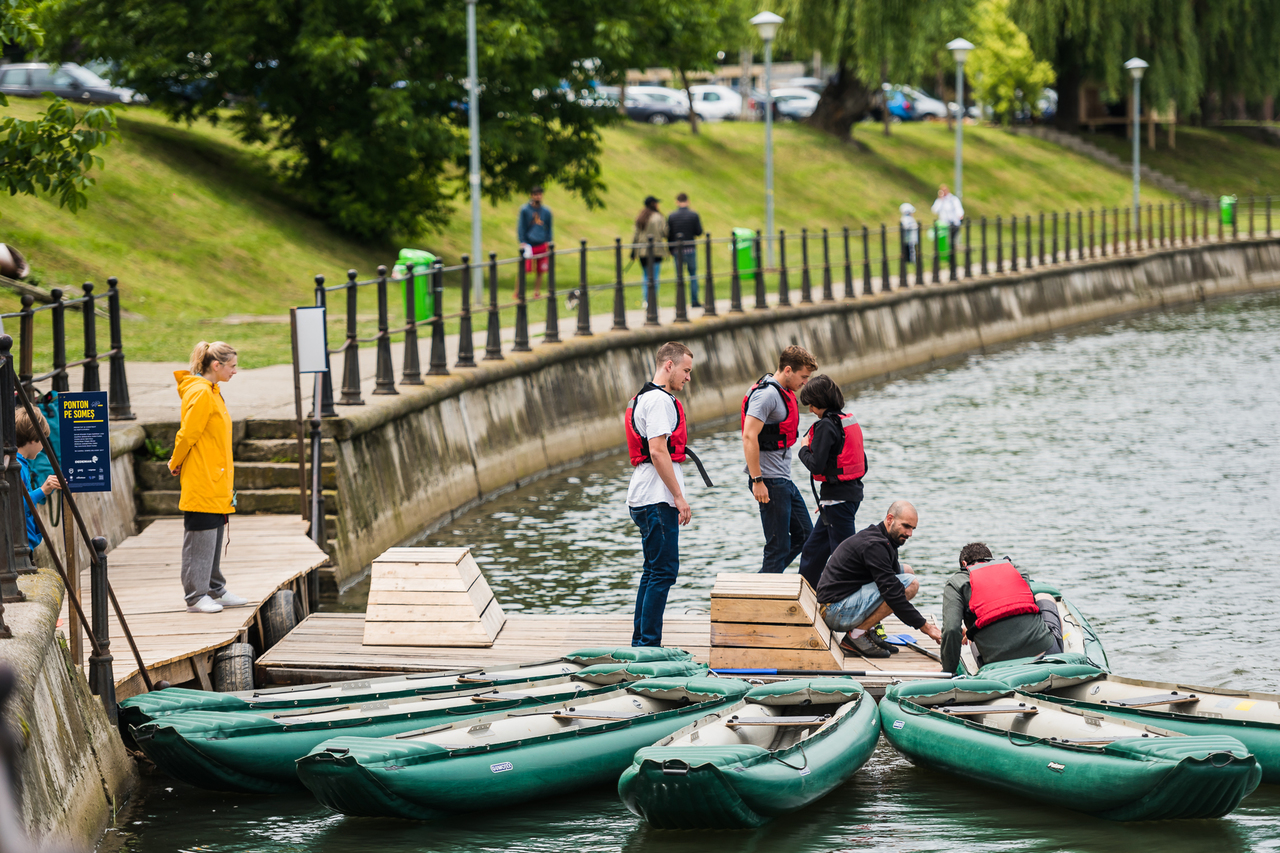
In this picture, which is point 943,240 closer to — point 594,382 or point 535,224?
point 535,224

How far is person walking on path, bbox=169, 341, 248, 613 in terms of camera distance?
9695 millimetres

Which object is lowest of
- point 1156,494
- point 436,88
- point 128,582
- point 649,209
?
point 1156,494

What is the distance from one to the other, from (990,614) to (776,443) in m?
1.94

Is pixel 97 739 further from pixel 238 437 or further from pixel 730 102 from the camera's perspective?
pixel 730 102

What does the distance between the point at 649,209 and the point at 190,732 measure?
56.1ft

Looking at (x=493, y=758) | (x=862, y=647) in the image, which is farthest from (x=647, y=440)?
(x=493, y=758)

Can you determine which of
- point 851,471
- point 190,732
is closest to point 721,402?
point 851,471

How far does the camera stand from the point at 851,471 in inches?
411

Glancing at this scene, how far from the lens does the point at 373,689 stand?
8977mm

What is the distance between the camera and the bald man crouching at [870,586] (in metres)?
9.53

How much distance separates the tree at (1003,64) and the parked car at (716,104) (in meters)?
7.97

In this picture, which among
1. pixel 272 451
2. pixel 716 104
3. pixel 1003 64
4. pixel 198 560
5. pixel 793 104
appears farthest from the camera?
pixel 793 104

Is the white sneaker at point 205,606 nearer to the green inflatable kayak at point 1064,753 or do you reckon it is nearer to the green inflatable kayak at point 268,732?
the green inflatable kayak at point 268,732

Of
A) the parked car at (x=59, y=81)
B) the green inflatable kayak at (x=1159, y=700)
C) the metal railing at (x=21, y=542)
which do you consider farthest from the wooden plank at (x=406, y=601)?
the parked car at (x=59, y=81)
